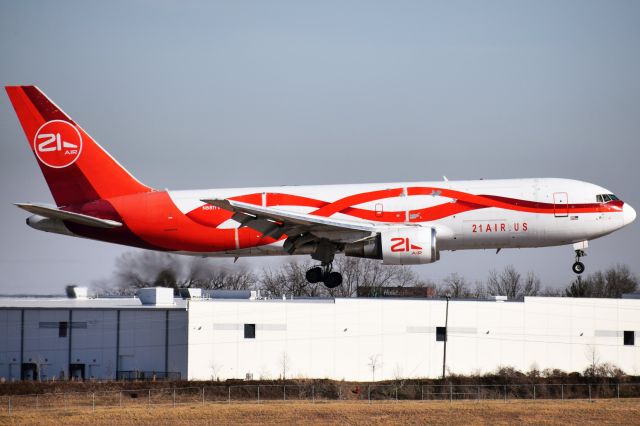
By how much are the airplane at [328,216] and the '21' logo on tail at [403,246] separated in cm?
5

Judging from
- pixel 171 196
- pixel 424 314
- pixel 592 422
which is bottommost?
pixel 592 422

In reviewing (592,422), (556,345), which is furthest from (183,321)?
(592,422)

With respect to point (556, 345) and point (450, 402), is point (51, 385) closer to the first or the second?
point (450, 402)

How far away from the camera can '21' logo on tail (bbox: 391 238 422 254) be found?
2332 inches

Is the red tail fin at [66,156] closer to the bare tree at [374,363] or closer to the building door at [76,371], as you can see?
the building door at [76,371]

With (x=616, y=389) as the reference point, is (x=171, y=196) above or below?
above

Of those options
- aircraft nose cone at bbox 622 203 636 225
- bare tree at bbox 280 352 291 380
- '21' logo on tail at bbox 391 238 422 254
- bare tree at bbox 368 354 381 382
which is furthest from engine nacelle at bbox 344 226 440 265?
bare tree at bbox 368 354 381 382

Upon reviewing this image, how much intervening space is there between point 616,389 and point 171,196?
31.0 m

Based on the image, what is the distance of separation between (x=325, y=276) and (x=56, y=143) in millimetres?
17663

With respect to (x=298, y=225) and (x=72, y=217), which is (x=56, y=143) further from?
(x=298, y=225)

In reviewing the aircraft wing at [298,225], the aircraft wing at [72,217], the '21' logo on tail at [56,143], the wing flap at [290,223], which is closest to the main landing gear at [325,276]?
the aircraft wing at [298,225]

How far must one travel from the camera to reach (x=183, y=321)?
76.2 m

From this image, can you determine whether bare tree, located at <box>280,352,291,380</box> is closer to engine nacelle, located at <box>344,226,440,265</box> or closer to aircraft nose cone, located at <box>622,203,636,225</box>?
engine nacelle, located at <box>344,226,440,265</box>

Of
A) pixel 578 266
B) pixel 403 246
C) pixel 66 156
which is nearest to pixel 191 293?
pixel 66 156
